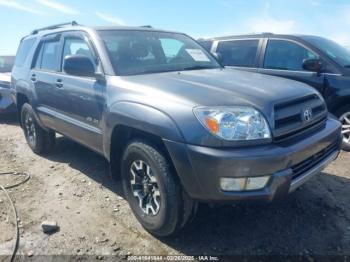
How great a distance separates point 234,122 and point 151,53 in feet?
5.42

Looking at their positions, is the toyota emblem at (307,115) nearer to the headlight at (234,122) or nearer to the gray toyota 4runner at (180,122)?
the gray toyota 4runner at (180,122)

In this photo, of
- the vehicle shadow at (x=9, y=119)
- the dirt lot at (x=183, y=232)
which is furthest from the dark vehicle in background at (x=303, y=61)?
the vehicle shadow at (x=9, y=119)

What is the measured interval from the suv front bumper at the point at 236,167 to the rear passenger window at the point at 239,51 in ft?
11.8

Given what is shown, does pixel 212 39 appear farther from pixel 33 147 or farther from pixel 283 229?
pixel 283 229

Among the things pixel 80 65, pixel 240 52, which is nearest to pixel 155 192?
pixel 80 65

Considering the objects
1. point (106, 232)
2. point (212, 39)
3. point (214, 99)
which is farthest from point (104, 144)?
point (212, 39)

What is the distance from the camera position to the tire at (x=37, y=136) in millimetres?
5391

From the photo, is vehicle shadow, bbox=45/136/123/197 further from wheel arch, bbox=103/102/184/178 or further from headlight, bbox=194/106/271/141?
headlight, bbox=194/106/271/141

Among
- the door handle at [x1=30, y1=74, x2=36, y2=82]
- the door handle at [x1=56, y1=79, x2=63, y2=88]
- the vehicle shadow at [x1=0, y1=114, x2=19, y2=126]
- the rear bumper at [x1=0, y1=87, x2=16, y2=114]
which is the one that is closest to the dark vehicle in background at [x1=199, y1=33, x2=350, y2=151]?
the door handle at [x1=56, y1=79, x2=63, y2=88]

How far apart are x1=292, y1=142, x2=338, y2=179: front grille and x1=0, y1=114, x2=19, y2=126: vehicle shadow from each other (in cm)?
692

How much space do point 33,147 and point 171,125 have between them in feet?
12.2

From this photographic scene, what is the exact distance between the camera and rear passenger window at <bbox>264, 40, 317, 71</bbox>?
557 cm

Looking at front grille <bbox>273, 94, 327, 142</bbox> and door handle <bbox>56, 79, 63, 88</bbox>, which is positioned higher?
front grille <bbox>273, 94, 327, 142</bbox>

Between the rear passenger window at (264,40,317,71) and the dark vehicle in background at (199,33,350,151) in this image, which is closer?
the dark vehicle in background at (199,33,350,151)
